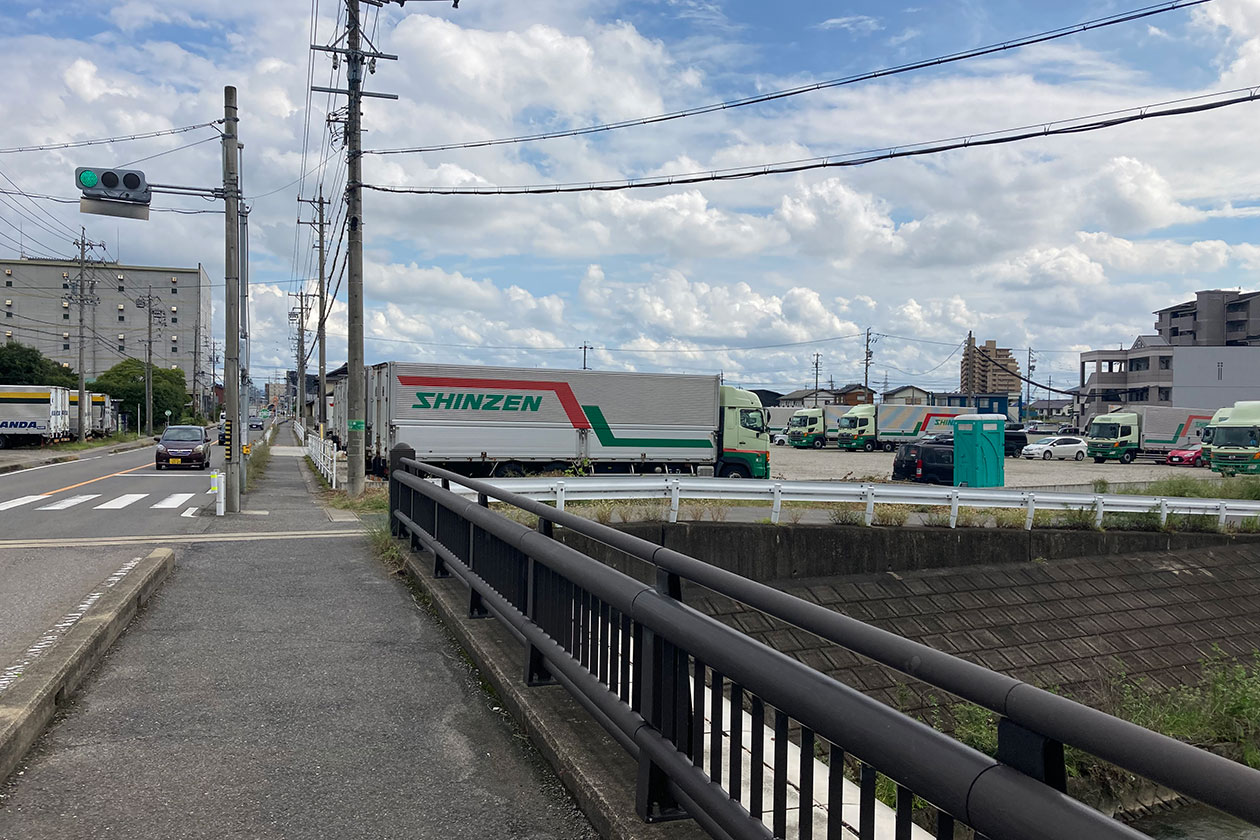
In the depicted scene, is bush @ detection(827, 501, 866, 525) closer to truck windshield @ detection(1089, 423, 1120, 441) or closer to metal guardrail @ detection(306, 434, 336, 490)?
metal guardrail @ detection(306, 434, 336, 490)

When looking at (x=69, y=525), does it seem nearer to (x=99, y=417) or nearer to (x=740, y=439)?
(x=740, y=439)

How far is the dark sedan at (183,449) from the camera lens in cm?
3262

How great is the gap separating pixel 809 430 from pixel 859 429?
570 centimetres

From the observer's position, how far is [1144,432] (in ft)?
179

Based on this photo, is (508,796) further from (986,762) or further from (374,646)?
(374,646)

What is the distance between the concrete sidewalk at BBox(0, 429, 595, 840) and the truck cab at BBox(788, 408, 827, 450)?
191 feet

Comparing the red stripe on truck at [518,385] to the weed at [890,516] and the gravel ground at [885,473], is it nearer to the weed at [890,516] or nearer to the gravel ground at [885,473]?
the gravel ground at [885,473]

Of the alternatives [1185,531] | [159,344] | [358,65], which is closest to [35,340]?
[159,344]

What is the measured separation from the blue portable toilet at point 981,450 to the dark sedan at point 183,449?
26082mm

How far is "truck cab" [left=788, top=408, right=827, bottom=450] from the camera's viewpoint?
6406 cm

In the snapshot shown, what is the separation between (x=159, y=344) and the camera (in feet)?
485

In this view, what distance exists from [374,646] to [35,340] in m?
162

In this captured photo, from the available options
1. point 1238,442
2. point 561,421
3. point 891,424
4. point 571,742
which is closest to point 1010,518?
point 561,421

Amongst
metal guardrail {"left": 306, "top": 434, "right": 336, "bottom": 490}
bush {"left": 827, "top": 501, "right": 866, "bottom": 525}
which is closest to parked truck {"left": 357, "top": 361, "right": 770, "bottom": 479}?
metal guardrail {"left": 306, "top": 434, "right": 336, "bottom": 490}
